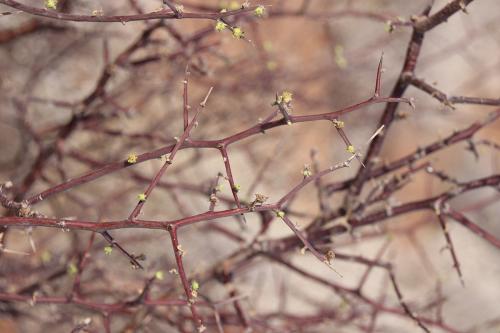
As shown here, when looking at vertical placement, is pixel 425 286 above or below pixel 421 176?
below

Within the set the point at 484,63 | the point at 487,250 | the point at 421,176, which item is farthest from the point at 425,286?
the point at 484,63

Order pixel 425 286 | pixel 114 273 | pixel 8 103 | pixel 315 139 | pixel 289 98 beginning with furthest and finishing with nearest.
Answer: pixel 315 139
pixel 425 286
pixel 8 103
pixel 114 273
pixel 289 98

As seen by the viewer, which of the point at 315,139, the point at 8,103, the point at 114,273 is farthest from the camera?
the point at 315,139

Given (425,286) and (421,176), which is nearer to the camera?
(425,286)

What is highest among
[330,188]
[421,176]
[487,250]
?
[421,176]

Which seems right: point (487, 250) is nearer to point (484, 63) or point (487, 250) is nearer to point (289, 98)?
point (484, 63)

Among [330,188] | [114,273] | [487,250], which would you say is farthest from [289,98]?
[487,250]
